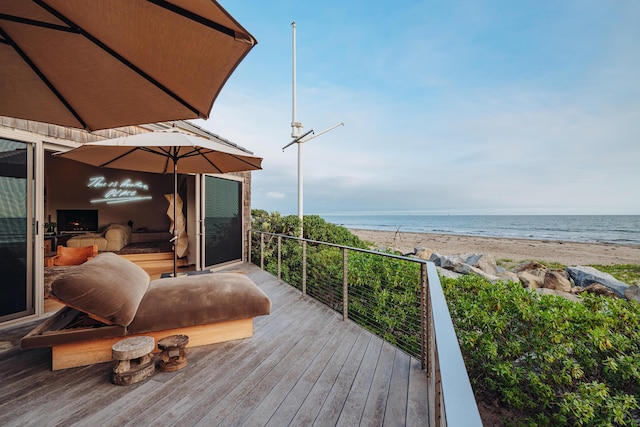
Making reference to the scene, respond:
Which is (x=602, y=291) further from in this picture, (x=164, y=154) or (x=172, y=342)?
(x=164, y=154)

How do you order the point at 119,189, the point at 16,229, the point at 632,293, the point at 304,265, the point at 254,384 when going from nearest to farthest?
the point at 254,384 < the point at 16,229 < the point at 304,265 < the point at 632,293 < the point at 119,189

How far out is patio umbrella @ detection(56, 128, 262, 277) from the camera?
2.75 m

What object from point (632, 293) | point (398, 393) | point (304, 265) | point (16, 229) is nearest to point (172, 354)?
point (398, 393)

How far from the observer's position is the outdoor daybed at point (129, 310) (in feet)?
6.51

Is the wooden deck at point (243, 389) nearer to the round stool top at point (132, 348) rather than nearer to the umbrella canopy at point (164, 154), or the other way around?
the round stool top at point (132, 348)

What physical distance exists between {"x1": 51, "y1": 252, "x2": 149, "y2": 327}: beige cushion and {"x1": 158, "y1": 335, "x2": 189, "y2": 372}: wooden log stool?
351 millimetres

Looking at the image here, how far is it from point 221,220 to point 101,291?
12.4 ft

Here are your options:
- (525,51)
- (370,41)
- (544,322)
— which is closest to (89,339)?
(544,322)

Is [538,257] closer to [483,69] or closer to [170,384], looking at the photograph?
[483,69]

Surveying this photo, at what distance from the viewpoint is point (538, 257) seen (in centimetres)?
1523

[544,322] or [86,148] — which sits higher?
[86,148]

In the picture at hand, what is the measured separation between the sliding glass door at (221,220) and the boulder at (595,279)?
31.8 feet

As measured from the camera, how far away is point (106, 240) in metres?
5.54

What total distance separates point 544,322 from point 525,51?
14.3m
